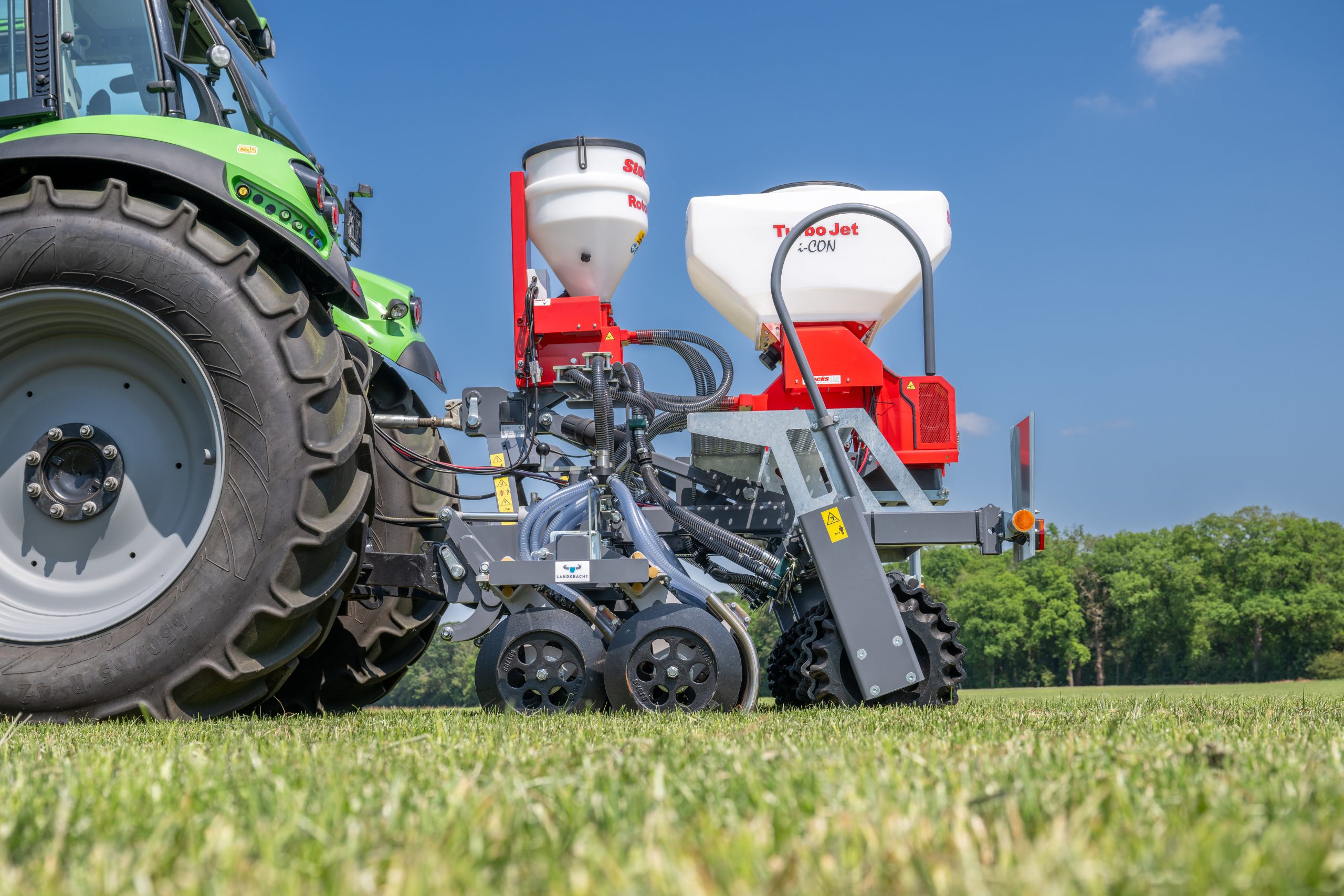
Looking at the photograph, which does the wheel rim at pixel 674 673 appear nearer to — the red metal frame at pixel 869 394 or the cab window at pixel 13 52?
the red metal frame at pixel 869 394

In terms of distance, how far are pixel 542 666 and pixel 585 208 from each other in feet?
8.01

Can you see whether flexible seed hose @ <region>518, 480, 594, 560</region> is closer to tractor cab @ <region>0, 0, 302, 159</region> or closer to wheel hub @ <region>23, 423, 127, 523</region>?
wheel hub @ <region>23, 423, 127, 523</region>

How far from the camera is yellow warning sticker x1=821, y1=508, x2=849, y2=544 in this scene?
403 cm

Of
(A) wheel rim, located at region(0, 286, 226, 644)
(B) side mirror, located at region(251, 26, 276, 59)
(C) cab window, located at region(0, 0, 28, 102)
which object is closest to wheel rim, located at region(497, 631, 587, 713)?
(A) wheel rim, located at region(0, 286, 226, 644)

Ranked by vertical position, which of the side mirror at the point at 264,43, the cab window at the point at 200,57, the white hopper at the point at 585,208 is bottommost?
the white hopper at the point at 585,208

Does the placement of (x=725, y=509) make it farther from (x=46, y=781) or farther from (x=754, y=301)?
(x=46, y=781)

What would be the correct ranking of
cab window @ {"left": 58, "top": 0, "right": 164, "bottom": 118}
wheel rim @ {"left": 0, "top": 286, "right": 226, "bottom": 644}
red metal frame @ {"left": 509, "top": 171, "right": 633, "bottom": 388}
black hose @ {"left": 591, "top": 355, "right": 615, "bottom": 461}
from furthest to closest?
red metal frame @ {"left": 509, "top": 171, "right": 633, "bottom": 388} → black hose @ {"left": 591, "top": 355, "right": 615, "bottom": 461} → cab window @ {"left": 58, "top": 0, "right": 164, "bottom": 118} → wheel rim @ {"left": 0, "top": 286, "right": 226, "bottom": 644}

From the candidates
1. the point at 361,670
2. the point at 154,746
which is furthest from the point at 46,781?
the point at 361,670

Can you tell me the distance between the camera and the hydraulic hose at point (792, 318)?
4180 millimetres

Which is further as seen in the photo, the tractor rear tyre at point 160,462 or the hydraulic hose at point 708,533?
the hydraulic hose at point 708,533

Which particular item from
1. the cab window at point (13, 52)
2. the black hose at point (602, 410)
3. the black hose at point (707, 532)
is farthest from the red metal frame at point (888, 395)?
the cab window at point (13, 52)

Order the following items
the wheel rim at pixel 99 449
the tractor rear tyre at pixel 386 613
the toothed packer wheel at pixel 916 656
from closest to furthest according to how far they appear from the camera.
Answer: the wheel rim at pixel 99 449 → the toothed packer wheel at pixel 916 656 → the tractor rear tyre at pixel 386 613

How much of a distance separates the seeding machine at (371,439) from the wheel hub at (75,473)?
11 millimetres

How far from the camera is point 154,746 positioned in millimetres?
2393
